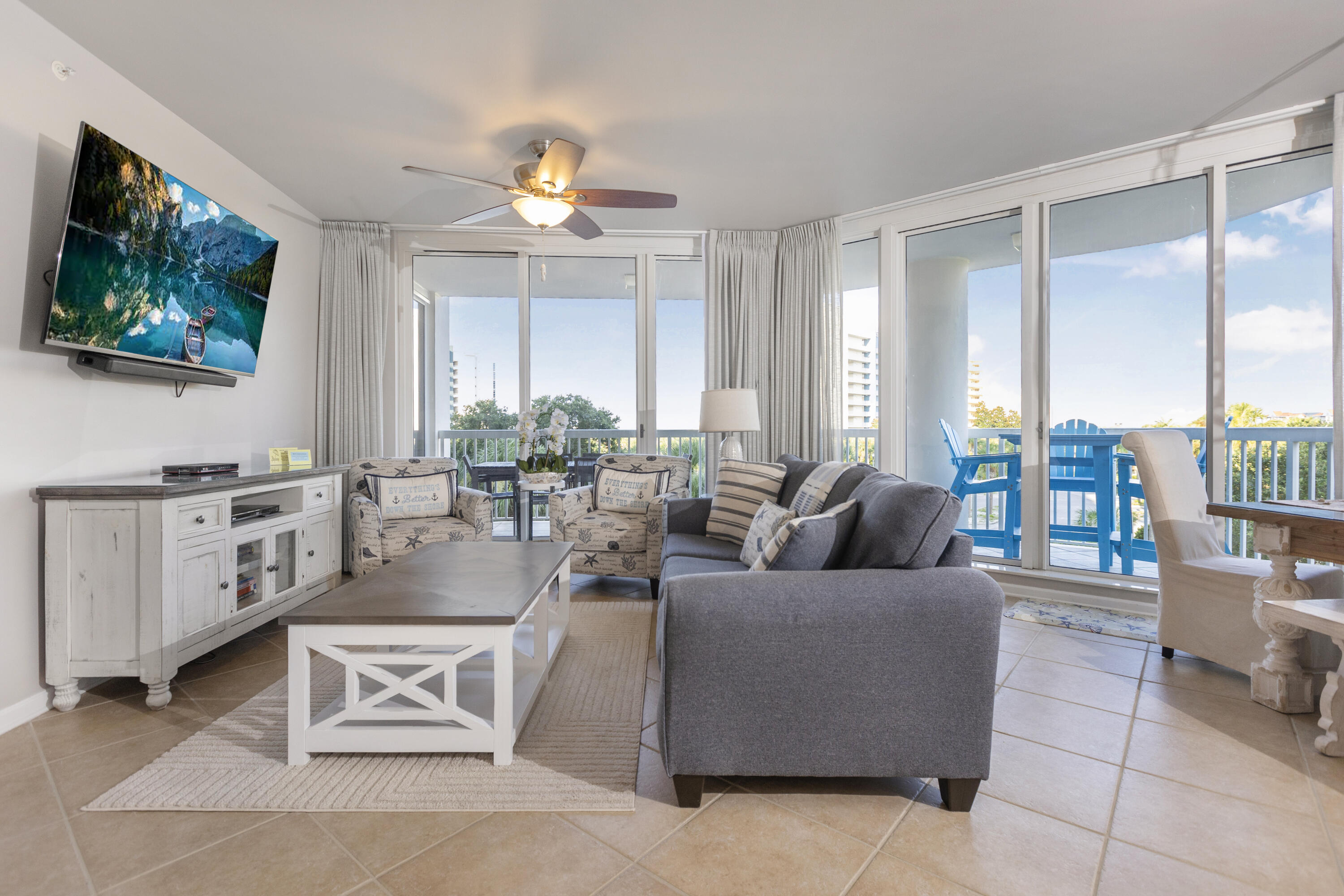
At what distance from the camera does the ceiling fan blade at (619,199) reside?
10.1 ft

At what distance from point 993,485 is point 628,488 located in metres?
2.39

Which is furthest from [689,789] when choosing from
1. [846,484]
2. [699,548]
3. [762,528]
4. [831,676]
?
[699,548]

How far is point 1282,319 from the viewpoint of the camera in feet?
10.4

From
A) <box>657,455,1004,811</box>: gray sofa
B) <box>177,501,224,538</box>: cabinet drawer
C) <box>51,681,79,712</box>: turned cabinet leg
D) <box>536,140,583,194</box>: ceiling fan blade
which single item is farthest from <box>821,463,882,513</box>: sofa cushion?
<box>51,681,79,712</box>: turned cabinet leg

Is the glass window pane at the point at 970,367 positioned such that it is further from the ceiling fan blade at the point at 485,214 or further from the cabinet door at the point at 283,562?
the cabinet door at the point at 283,562

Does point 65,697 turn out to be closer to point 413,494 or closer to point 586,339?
point 413,494

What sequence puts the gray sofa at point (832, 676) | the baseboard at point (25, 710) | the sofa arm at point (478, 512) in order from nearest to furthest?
the gray sofa at point (832, 676)
the baseboard at point (25, 710)
the sofa arm at point (478, 512)

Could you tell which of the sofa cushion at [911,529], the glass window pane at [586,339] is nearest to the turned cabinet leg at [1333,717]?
the sofa cushion at [911,529]

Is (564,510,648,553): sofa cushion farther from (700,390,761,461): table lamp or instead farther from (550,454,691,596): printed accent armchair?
(700,390,761,461): table lamp

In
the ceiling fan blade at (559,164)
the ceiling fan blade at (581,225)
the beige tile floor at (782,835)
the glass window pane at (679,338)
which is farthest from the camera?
the glass window pane at (679,338)

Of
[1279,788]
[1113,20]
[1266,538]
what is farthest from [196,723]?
[1113,20]

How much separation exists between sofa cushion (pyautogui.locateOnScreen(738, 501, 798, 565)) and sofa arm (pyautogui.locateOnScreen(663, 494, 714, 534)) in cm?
82

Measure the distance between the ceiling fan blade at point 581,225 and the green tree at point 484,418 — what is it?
6.02ft

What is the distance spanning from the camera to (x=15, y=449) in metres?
2.10
